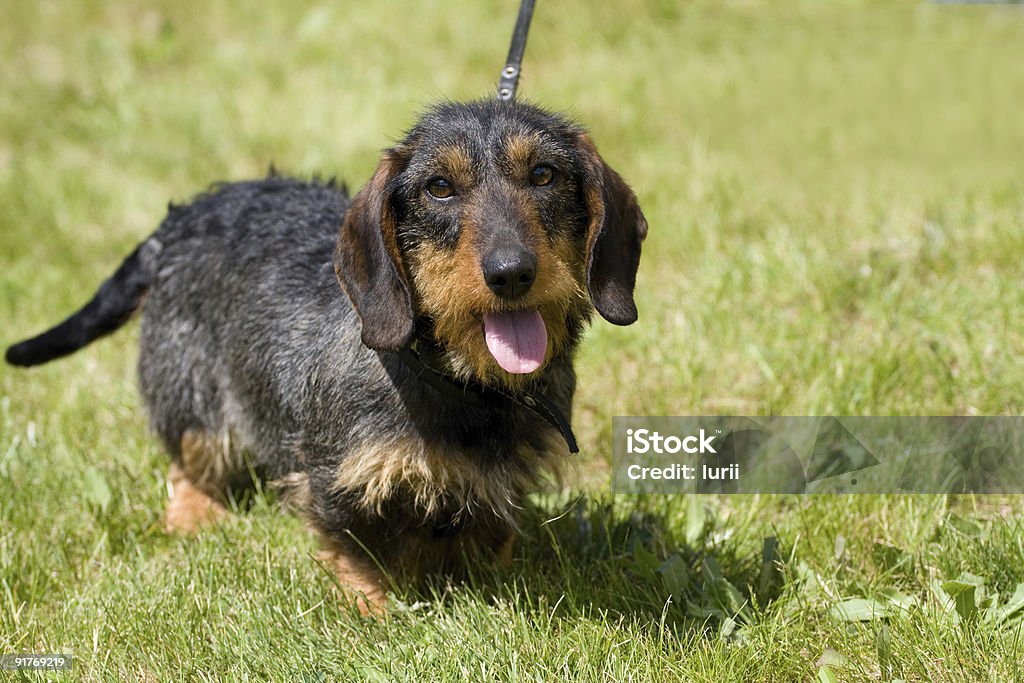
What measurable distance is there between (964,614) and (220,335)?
9.33 ft

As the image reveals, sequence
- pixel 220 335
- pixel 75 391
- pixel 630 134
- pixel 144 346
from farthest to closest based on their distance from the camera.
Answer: pixel 630 134 < pixel 75 391 < pixel 144 346 < pixel 220 335

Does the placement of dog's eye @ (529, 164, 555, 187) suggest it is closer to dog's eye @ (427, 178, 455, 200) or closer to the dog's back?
dog's eye @ (427, 178, 455, 200)

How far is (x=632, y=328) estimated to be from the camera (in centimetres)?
507

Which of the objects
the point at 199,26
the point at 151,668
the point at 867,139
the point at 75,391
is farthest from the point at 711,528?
the point at 199,26

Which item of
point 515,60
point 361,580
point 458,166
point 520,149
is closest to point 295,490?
point 361,580

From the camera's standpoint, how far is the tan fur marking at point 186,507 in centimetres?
405

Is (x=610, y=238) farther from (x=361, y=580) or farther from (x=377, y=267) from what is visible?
(x=361, y=580)

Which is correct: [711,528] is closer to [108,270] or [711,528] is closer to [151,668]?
[151,668]

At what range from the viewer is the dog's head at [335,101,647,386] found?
2.79 m

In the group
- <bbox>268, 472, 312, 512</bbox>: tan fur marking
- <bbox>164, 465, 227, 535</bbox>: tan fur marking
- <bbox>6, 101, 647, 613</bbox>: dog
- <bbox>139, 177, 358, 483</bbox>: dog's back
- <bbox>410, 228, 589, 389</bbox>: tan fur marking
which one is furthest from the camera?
<bbox>164, 465, 227, 535</bbox>: tan fur marking

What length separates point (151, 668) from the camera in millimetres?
3000

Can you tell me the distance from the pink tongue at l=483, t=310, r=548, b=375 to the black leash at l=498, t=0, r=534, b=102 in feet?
3.11

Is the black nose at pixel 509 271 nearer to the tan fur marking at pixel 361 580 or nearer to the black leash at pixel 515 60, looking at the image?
the black leash at pixel 515 60

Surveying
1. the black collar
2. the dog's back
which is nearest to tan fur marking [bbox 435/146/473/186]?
the black collar
